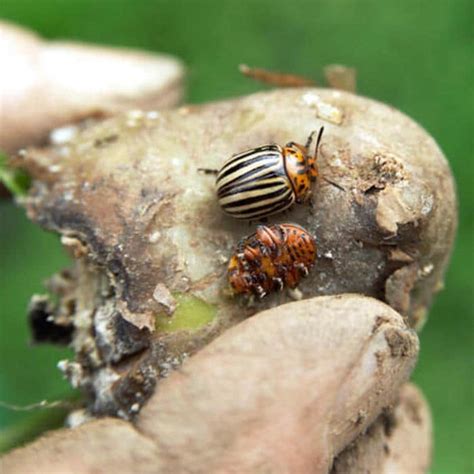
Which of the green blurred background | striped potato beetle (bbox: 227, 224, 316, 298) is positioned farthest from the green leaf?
the green blurred background

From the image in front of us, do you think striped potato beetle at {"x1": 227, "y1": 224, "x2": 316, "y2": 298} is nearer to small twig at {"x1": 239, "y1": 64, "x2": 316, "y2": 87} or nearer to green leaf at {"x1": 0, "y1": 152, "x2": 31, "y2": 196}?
small twig at {"x1": 239, "y1": 64, "x2": 316, "y2": 87}

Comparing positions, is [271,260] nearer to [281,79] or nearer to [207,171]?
[207,171]

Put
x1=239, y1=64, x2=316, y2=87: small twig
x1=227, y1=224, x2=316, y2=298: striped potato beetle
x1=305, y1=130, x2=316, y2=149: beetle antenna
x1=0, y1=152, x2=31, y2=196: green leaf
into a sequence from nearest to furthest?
x1=227, y1=224, x2=316, y2=298: striped potato beetle → x1=305, y1=130, x2=316, y2=149: beetle antenna → x1=239, y1=64, x2=316, y2=87: small twig → x1=0, y1=152, x2=31, y2=196: green leaf

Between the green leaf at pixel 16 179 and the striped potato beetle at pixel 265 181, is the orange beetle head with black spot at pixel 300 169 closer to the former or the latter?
the striped potato beetle at pixel 265 181

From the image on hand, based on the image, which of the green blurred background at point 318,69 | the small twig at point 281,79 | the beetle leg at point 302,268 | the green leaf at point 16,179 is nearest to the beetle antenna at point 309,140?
the beetle leg at point 302,268

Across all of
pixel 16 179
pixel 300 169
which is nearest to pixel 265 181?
pixel 300 169

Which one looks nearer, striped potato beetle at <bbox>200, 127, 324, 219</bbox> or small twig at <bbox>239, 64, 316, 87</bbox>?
striped potato beetle at <bbox>200, 127, 324, 219</bbox>
